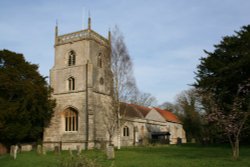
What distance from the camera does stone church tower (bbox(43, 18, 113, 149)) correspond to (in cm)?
2953

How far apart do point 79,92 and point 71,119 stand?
306 cm

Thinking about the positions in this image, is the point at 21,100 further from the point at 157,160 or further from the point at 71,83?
the point at 157,160

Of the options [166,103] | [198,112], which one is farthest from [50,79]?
[166,103]

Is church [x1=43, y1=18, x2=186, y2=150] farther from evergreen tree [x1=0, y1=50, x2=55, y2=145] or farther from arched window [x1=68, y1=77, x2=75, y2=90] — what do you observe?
evergreen tree [x1=0, y1=50, x2=55, y2=145]

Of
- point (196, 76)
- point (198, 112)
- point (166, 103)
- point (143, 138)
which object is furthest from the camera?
point (166, 103)

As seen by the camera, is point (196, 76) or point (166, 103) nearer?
point (196, 76)

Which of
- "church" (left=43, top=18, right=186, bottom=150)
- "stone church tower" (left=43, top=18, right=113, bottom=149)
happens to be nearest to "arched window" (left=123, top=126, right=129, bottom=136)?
"church" (left=43, top=18, right=186, bottom=150)

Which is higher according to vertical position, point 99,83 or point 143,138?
point 99,83

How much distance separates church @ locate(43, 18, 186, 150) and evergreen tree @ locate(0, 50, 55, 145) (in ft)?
4.97

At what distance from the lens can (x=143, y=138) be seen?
129 feet

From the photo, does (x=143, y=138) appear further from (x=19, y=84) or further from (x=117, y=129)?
(x=19, y=84)

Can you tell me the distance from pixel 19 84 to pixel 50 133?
6851mm

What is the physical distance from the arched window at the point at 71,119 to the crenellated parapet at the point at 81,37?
7.97 meters

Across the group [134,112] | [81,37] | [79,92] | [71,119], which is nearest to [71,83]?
[79,92]
